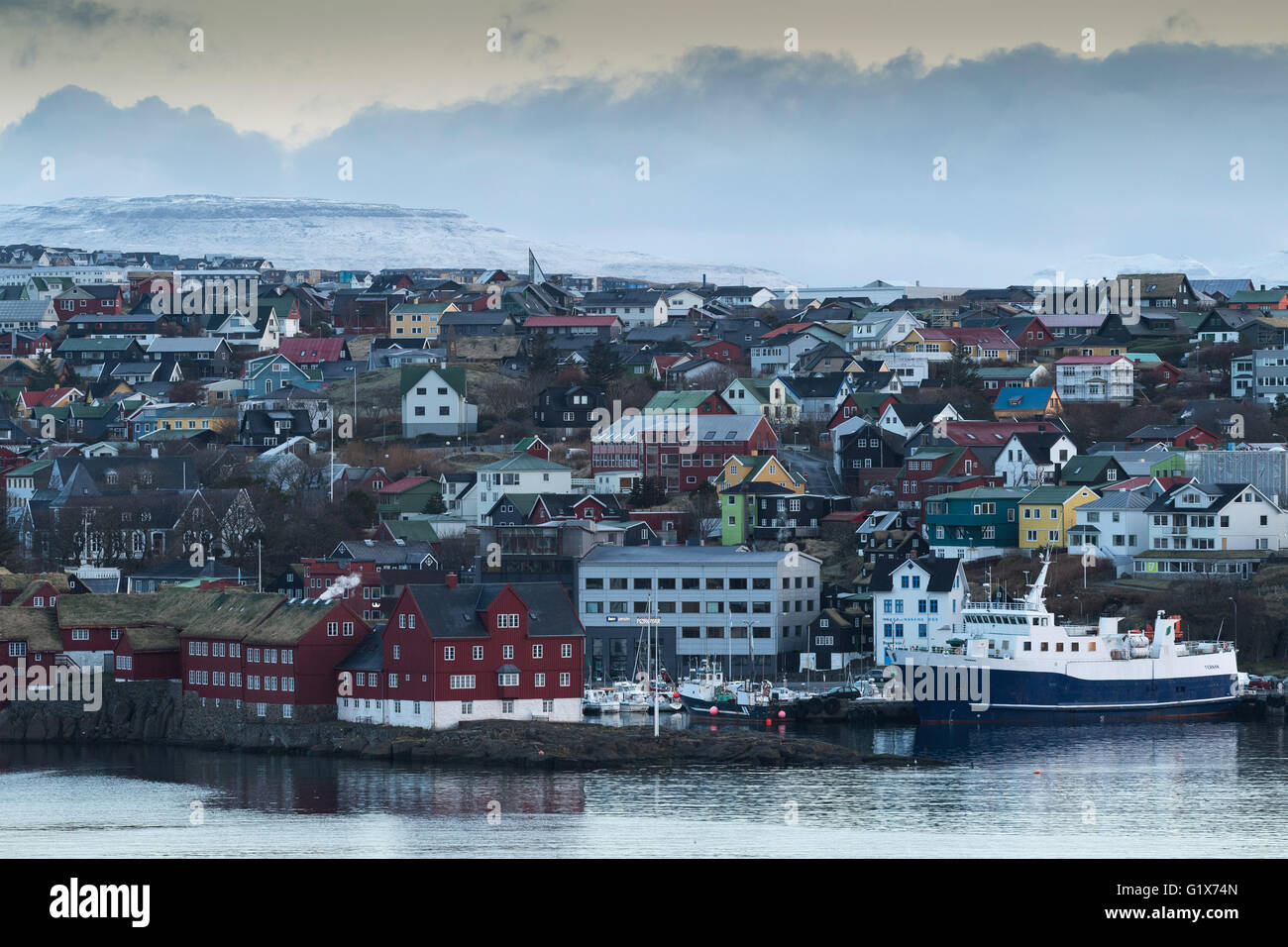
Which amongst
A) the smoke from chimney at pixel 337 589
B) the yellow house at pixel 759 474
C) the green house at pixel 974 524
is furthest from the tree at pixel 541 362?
the smoke from chimney at pixel 337 589

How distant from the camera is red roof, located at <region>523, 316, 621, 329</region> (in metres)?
91.4

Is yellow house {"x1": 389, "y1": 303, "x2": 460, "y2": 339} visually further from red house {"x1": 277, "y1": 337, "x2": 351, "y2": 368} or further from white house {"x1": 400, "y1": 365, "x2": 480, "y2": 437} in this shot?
white house {"x1": 400, "y1": 365, "x2": 480, "y2": 437}

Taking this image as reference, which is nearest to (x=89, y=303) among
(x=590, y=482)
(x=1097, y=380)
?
(x=590, y=482)

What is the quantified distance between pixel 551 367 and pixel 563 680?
40614mm

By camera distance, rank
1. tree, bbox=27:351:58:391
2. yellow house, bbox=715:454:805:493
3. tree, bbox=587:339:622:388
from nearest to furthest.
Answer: yellow house, bbox=715:454:805:493, tree, bbox=587:339:622:388, tree, bbox=27:351:58:391

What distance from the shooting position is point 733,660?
169ft

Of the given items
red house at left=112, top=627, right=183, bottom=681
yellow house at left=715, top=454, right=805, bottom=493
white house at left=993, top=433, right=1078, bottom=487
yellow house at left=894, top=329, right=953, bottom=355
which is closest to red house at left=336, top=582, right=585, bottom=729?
red house at left=112, top=627, right=183, bottom=681

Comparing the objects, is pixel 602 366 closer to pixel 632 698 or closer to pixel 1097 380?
pixel 1097 380

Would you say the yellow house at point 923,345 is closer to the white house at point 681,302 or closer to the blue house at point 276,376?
the blue house at point 276,376

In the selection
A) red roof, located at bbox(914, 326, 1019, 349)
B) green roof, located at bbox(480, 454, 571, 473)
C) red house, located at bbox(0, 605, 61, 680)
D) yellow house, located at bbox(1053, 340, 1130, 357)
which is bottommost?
red house, located at bbox(0, 605, 61, 680)

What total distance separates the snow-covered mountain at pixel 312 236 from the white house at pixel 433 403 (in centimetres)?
8514

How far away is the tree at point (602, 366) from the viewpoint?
7881cm

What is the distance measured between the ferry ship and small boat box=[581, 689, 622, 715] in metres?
5.53
